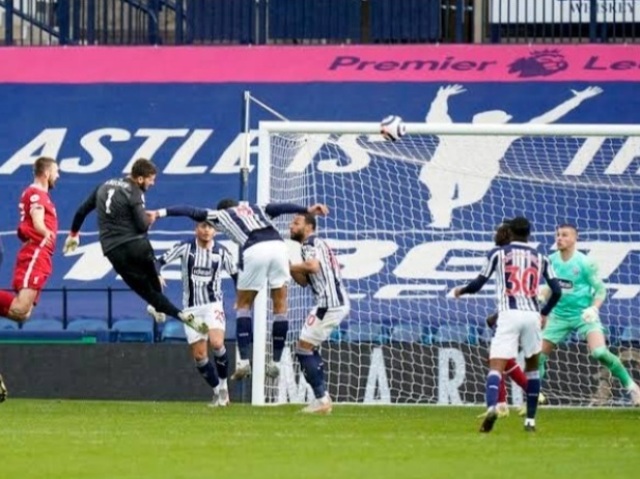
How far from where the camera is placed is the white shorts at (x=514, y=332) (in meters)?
14.3

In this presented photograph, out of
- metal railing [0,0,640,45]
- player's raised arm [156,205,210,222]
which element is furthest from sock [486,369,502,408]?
metal railing [0,0,640,45]

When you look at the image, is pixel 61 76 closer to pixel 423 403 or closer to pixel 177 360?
pixel 177 360

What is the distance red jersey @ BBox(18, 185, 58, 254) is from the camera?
17031 mm

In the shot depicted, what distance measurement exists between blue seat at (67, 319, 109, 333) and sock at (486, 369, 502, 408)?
892 cm

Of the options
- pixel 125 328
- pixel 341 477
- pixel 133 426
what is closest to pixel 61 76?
pixel 125 328

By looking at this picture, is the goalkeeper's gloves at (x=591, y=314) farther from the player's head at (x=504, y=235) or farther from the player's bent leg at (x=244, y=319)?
the player's bent leg at (x=244, y=319)

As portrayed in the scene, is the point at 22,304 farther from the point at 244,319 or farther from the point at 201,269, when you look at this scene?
the point at 244,319

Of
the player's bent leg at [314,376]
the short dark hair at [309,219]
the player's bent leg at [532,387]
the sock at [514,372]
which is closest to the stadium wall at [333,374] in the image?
the player's bent leg at [314,376]

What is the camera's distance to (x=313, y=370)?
17.4 meters

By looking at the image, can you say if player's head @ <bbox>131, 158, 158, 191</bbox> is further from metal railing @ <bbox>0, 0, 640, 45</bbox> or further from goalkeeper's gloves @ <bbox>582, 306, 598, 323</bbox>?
metal railing @ <bbox>0, 0, 640, 45</bbox>

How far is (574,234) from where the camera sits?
691 inches

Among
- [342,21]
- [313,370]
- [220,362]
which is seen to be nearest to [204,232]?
[220,362]

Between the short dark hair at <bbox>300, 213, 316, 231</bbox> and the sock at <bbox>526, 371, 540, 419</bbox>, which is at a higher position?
the short dark hair at <bbox>300, 213, 316, 231</bbox>

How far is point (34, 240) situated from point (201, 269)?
6.16 feet
